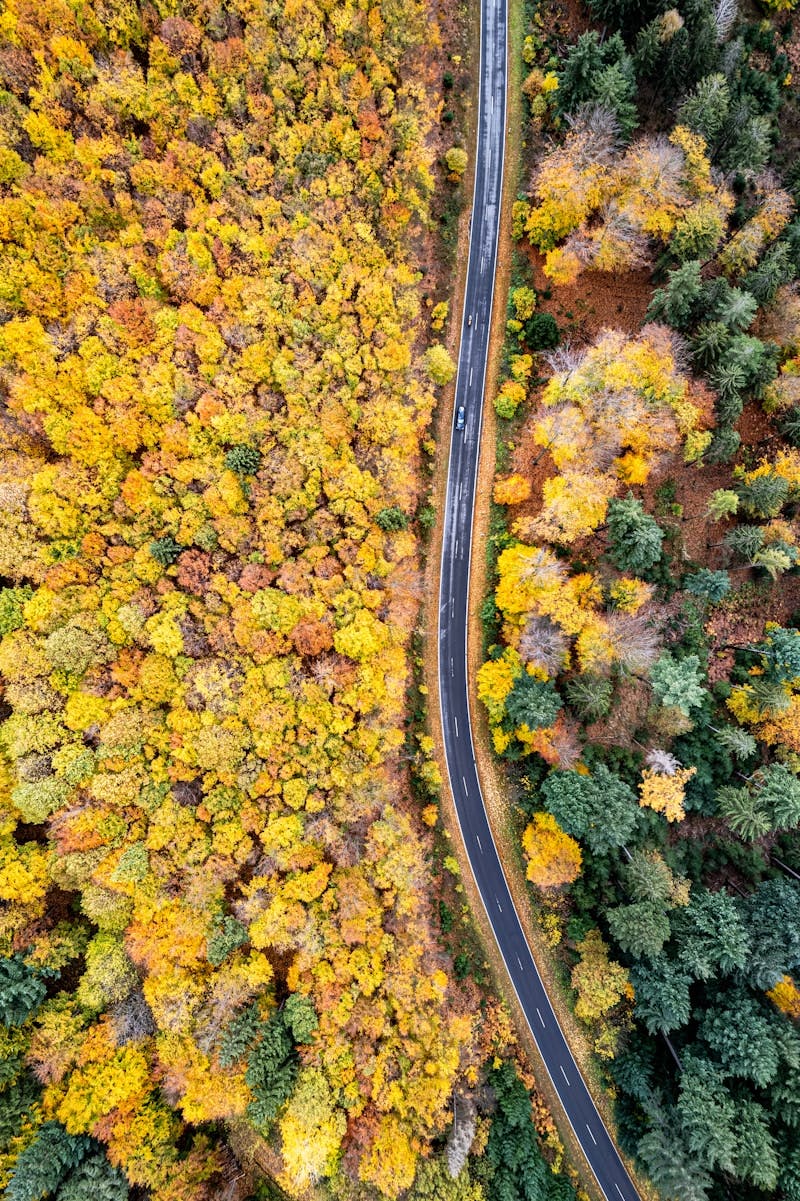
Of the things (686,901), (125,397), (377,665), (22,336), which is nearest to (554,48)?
(125,397)

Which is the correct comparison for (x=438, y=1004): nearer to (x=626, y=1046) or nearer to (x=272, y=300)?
(x=626, y=1046)

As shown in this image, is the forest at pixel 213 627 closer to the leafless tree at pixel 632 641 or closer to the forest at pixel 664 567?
the forest at pixel 664 567

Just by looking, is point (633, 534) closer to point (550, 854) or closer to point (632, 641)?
point (632, 641)

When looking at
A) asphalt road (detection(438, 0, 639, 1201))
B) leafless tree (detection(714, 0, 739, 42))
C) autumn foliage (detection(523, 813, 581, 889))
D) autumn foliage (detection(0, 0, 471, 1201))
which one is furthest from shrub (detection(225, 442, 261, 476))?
leafless tree (detection(714, 0, 739, 42))

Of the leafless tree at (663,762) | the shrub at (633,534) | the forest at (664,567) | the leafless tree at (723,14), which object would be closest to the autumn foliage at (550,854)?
the forest at (664,567)

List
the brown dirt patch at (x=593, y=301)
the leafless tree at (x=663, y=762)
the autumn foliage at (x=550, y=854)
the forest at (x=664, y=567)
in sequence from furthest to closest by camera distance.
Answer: the brown dirt patch at (x=593, y=301) < the autumn foliage at (x=550, y=854) < the leafless tree at (x=663, y=762) < the forest at (x=664, y=567)

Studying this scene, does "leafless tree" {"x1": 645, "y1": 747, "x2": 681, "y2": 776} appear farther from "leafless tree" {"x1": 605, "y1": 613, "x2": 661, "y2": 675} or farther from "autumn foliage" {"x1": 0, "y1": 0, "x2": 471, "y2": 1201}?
"autumn foliage" {"x1": 0, "y1": 0, "x2": 471, "y2": 1201}

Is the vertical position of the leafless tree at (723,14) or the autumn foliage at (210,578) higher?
the leafless tree at (723,14)
